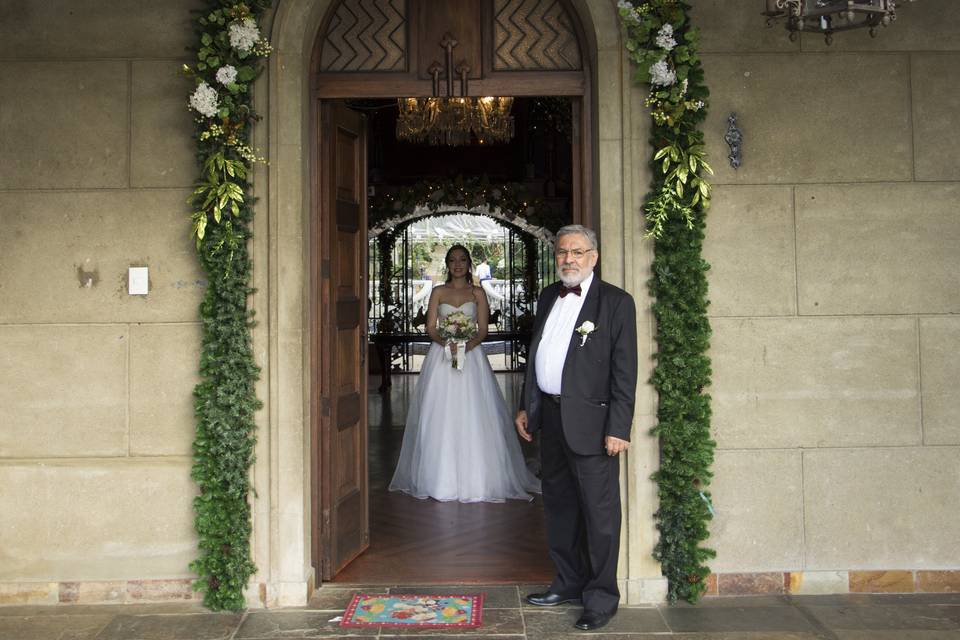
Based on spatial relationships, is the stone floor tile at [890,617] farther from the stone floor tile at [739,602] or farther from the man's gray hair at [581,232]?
the man's gray hair at [581,232]

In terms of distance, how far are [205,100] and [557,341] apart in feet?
6.89

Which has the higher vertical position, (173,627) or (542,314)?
(542,314)

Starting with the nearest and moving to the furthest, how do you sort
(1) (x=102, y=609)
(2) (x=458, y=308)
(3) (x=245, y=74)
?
1. (3) (x=245, y=74)
2. (1) (x=102, y=609)
3. (2) (x=458, y=308)

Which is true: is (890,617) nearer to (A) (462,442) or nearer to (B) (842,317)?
(B) (842,317)

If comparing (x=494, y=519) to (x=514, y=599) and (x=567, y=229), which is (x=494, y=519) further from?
(x=567, y=229)

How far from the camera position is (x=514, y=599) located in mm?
4707

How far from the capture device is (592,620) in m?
4.29

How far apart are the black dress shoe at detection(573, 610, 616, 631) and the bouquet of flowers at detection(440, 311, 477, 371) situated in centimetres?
337

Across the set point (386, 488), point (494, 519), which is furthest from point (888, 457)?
point (386, 488)

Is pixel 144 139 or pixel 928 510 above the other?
pixel 144 139

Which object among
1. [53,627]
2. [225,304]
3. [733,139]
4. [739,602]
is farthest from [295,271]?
[739,602]

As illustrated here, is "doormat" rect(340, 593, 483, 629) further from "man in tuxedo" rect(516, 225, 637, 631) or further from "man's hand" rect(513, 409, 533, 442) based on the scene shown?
"man's hand" rect(513, 409, 533, 442)

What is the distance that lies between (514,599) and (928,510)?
2226 mm

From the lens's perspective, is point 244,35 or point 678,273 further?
point 678,273
